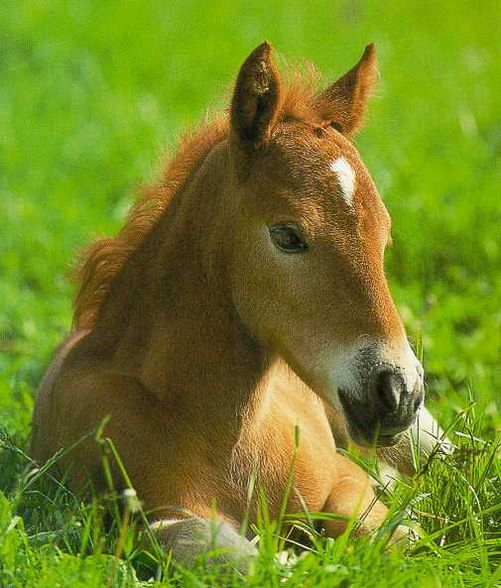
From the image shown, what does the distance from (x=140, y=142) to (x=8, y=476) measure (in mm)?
5241

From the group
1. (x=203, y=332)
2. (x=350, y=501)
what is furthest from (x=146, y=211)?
(x=350, y=501)

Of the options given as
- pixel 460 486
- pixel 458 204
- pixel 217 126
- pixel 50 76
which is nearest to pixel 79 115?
pixel 50 76

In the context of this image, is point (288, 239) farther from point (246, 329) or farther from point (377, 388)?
point (377, 388)

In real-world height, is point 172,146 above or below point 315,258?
above

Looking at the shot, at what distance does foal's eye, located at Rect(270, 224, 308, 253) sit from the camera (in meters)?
3.95

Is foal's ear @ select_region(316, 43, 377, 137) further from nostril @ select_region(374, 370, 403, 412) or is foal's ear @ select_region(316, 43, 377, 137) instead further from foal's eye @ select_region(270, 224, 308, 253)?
nostril @ select_region(374, 370, 403, 412)

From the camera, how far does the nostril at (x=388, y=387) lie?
145 inches

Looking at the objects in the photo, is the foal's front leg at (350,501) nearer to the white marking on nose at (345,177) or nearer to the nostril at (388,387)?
the nostril at (388,387)

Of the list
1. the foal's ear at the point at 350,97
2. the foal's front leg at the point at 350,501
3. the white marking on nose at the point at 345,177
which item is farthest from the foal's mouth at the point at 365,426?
the foal's ear at the point at 350,97

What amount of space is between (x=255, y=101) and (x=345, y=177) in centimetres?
39

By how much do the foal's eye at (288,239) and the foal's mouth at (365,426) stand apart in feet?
1.52

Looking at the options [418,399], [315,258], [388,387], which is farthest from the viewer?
[315,258]

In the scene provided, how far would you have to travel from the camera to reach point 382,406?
12.3 ft

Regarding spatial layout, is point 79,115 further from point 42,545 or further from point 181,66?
point 42,545
